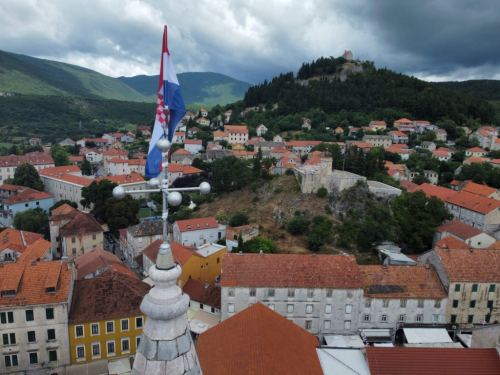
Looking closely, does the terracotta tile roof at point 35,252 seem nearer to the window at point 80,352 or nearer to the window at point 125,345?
the window at point 80,352

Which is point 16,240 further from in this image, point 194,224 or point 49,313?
point 49,313

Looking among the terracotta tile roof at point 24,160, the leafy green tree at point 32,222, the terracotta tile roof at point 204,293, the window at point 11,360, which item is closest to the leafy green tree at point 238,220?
the terracotta tile roof at point 204,293

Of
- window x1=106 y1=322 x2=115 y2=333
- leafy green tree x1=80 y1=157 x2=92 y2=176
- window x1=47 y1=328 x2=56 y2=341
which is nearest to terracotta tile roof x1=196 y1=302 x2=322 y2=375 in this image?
window x1=106 y1=322 x2=115 y2=333

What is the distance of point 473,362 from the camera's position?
18.4 meters

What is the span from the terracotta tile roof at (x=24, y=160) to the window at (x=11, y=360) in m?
71.8

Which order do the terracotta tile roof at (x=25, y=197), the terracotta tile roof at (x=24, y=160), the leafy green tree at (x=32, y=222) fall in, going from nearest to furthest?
the leafy green tree at (x=32, y=222) → the terracotta tile roof at (x=25, y=197) → the terracotta tile roof at (x=24, y=160)

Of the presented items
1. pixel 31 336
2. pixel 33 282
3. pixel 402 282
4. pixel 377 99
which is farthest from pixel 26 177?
pixel 377 99

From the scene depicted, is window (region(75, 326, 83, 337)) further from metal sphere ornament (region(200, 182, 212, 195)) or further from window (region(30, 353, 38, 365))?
metal sphere ornament (region(200, 182, 212, 195))

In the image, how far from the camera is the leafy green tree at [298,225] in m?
45.8

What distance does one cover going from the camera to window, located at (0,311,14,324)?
22.3 meters

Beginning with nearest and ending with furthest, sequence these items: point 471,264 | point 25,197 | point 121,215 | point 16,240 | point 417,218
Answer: point 471,264 → point 16,240 → point 417,218 → point 121,215 → point 25,197

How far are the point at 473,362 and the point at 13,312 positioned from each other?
2715 centimetres

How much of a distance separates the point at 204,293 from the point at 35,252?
16.9 metres

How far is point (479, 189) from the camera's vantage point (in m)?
58.3
